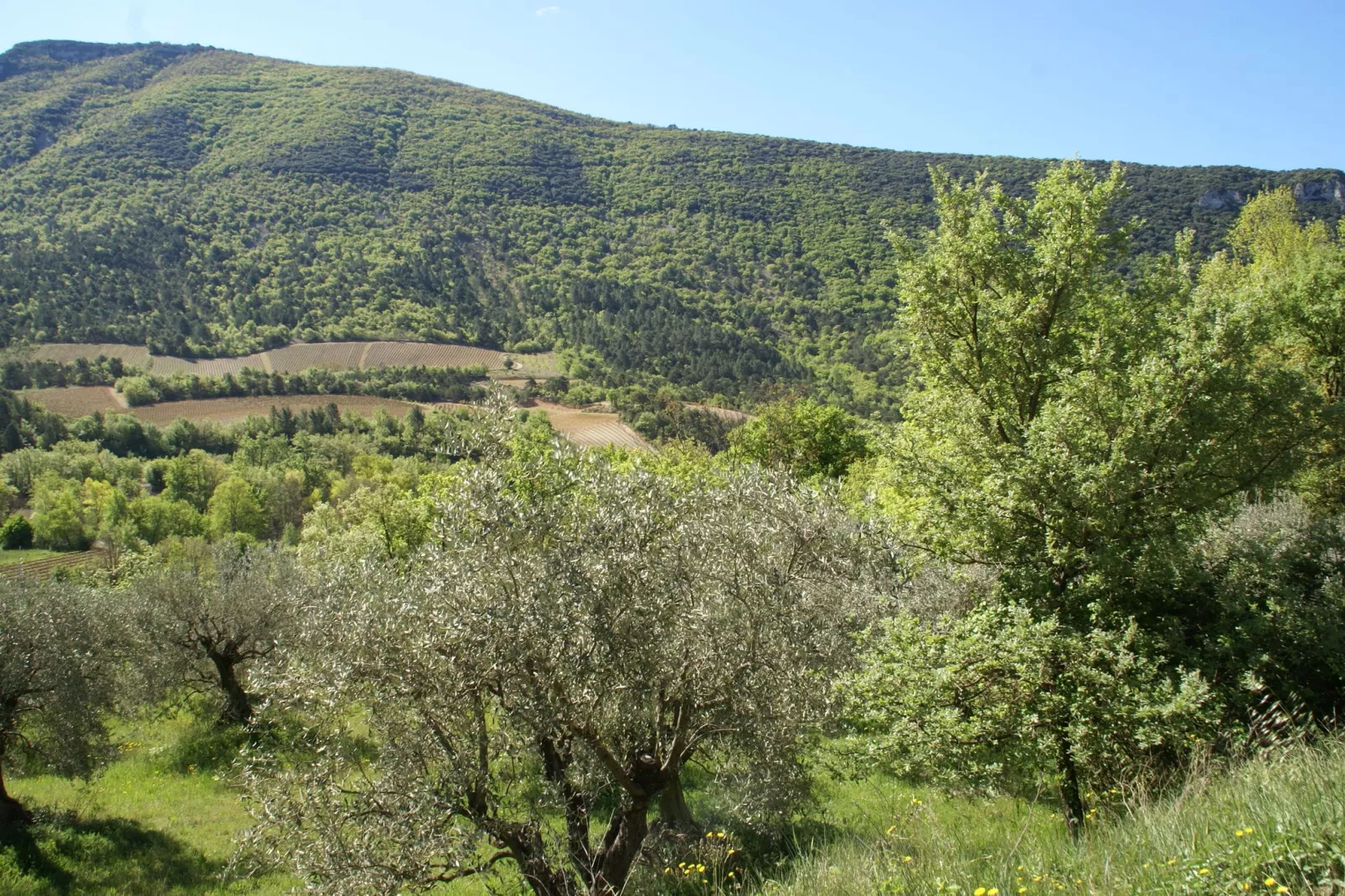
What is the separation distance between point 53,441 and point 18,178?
115849mm

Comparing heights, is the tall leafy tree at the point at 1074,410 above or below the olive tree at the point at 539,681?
above

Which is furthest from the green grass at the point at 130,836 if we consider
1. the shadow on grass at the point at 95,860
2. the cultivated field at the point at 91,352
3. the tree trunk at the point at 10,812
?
the cultivated field at the point at 91,352

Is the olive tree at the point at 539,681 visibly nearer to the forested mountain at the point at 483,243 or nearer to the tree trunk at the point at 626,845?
the tree trunk at the point at 626,845

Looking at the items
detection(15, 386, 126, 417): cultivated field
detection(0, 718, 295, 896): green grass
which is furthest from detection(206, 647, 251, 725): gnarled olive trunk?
detection(15, 386, 126, 417): cultivated field

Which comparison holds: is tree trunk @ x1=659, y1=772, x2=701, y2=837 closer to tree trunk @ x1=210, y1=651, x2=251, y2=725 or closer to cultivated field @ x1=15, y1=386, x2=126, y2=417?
tree trunk @ x1=210, y1=651, x2=251, y2=725

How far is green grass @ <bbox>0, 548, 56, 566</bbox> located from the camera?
6203 centimetres

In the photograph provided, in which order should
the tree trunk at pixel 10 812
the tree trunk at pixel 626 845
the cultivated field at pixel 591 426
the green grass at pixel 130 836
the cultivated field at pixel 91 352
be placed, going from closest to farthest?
the tree trunk at pixel 626 845 < the green grass at pixel 130 836 < the tree trunk at pixel 10 812 < the cultivated field at pixel 591 426 < the cultivated field at pixel 91 352

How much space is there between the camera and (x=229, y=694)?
26.2 m

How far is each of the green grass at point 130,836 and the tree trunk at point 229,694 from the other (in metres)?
2.65

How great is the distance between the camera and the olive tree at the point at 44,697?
52.7ft

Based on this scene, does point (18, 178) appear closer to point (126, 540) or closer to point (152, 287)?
point (152, 287)

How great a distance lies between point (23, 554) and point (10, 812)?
63.9m

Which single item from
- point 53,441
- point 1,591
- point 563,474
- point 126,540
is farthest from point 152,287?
point 563,474

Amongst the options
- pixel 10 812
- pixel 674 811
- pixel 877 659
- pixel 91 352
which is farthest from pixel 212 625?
pixel 91 352
